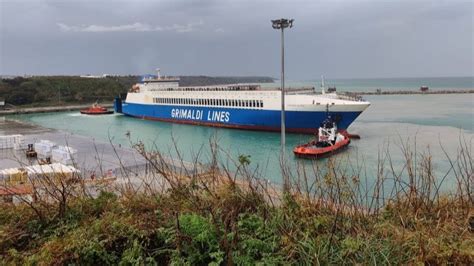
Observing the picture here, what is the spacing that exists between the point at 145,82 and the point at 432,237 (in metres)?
42.3

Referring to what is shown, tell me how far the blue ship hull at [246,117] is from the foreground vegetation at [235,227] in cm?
1719

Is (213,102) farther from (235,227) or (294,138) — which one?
(235,227)

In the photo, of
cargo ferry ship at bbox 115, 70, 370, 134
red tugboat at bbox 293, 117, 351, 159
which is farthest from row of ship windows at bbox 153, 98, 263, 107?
red tugboat at bbox 293, 117, 351, 159

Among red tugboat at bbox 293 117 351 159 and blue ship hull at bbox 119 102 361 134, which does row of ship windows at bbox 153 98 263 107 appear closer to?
blue ship hull at bbox 119 102 361 134

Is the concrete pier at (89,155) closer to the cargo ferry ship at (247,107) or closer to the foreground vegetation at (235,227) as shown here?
the foreground vegetation at (235,227)

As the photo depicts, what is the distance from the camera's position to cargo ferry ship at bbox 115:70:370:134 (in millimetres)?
25125

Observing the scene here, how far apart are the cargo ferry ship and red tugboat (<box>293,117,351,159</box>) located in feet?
13.9

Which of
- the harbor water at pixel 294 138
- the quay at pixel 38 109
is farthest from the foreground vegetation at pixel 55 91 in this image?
the harbor water at pixel 294 138

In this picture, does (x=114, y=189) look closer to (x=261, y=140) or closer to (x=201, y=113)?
(x=261, y=140)

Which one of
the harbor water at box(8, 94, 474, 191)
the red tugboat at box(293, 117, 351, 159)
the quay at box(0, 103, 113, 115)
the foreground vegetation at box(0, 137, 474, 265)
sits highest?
the foreground vegetation at box(0, 137, 474, 265)

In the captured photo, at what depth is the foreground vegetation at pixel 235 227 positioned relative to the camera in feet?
9.12

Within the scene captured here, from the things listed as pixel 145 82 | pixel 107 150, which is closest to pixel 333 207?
pixel 107 150

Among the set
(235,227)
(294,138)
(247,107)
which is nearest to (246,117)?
(247,107)

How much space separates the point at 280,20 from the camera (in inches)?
517
